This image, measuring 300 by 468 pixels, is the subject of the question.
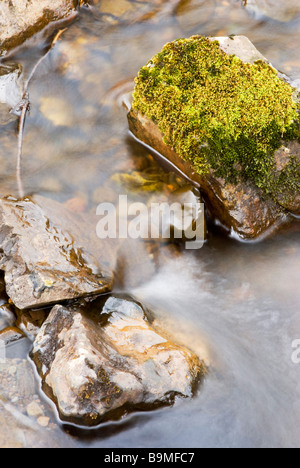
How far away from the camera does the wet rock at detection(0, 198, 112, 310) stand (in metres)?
4.25

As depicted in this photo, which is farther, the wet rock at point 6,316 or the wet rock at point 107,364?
the wet rock at point 6,316

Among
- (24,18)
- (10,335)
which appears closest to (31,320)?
(10,335)

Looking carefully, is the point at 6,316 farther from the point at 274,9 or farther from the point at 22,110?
the point at 274,9

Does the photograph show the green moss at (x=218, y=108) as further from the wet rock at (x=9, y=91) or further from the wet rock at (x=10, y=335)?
the wet rock at (x=10, y=335)

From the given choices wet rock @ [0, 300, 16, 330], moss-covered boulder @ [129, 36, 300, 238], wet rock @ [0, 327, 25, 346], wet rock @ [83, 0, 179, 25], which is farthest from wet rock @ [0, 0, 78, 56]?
wet rock @ [0, 327, 25, 346]

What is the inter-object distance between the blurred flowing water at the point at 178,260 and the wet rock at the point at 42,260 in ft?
1.42

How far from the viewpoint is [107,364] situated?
373 cm

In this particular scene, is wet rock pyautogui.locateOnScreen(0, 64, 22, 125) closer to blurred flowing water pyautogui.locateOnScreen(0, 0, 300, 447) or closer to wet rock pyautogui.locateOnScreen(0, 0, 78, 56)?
blurred flowing water pyautogui.locateOnScreen(0, 0, 300, 447)

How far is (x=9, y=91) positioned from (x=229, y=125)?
3.45m

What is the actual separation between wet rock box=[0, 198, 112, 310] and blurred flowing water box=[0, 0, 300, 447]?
17.0 inches

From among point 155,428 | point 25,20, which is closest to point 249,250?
point 155,428

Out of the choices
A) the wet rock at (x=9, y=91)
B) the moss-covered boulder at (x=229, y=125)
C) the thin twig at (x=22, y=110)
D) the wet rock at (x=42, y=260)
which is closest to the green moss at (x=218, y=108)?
the moss-covered boulder at (x=229, y=125)

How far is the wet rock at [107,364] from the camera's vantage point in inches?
140
